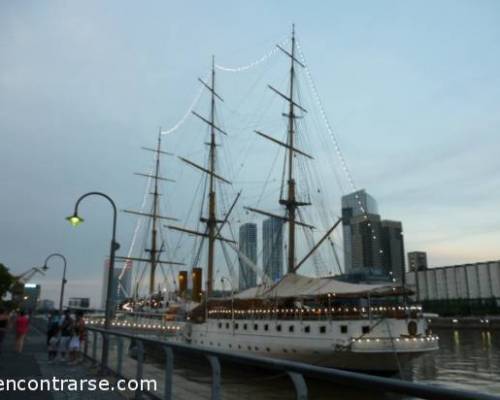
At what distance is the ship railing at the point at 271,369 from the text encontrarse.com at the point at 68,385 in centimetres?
19

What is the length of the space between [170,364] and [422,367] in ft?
108

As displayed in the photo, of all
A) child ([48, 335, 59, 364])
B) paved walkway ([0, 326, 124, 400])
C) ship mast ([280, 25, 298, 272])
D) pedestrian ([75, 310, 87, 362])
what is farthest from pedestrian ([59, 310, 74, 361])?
ship mast ([280, 25, 298, 272])

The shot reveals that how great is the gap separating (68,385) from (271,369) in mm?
7739

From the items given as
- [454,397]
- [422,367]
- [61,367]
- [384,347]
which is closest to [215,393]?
[454,397]

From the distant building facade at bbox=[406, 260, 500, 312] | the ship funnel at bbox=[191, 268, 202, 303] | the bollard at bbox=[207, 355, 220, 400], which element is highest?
the distant building facade at bbox=[406, 260, 500, 312]

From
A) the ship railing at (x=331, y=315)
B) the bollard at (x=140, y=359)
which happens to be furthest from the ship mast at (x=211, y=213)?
the bollard at (x=140, y=359)

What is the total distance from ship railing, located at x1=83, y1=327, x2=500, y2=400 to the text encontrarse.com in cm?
19

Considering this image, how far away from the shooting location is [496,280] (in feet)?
504

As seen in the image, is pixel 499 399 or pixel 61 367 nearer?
pixel 499 399

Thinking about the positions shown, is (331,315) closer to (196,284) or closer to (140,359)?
(140,359)

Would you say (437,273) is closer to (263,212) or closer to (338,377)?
(263,212)

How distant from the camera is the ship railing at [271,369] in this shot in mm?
3477

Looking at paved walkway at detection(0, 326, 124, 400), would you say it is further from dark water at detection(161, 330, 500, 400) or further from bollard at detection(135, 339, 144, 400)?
dark water at detection(161, 330, 500, 400)

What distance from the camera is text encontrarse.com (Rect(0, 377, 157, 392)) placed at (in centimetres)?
1011
